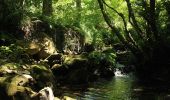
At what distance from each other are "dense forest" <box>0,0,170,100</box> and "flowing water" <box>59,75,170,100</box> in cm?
84

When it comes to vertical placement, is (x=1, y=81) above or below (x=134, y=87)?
above

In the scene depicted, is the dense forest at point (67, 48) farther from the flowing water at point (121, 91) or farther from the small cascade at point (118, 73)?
the flowing water at point (121, 91)

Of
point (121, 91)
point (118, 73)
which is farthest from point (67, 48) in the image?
point (121, 91)

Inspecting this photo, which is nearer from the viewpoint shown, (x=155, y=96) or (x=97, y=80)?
(x=155, y=96)

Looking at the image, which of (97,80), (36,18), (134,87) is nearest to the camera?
(134,87)

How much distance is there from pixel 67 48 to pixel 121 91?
7594 mm

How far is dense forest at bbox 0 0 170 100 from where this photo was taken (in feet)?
45.4

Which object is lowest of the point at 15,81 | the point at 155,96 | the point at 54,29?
the point at 155,96

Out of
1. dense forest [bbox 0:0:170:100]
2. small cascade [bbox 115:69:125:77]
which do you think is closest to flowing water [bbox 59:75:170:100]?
dense forest [bbox 0:0:170:100]

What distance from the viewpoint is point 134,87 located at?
59.5ft

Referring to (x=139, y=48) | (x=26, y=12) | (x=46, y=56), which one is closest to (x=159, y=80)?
(x=139, y=48)

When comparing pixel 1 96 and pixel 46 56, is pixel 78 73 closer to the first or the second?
pixel 46 56

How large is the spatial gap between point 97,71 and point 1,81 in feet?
37.9

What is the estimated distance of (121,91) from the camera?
54.3ft
